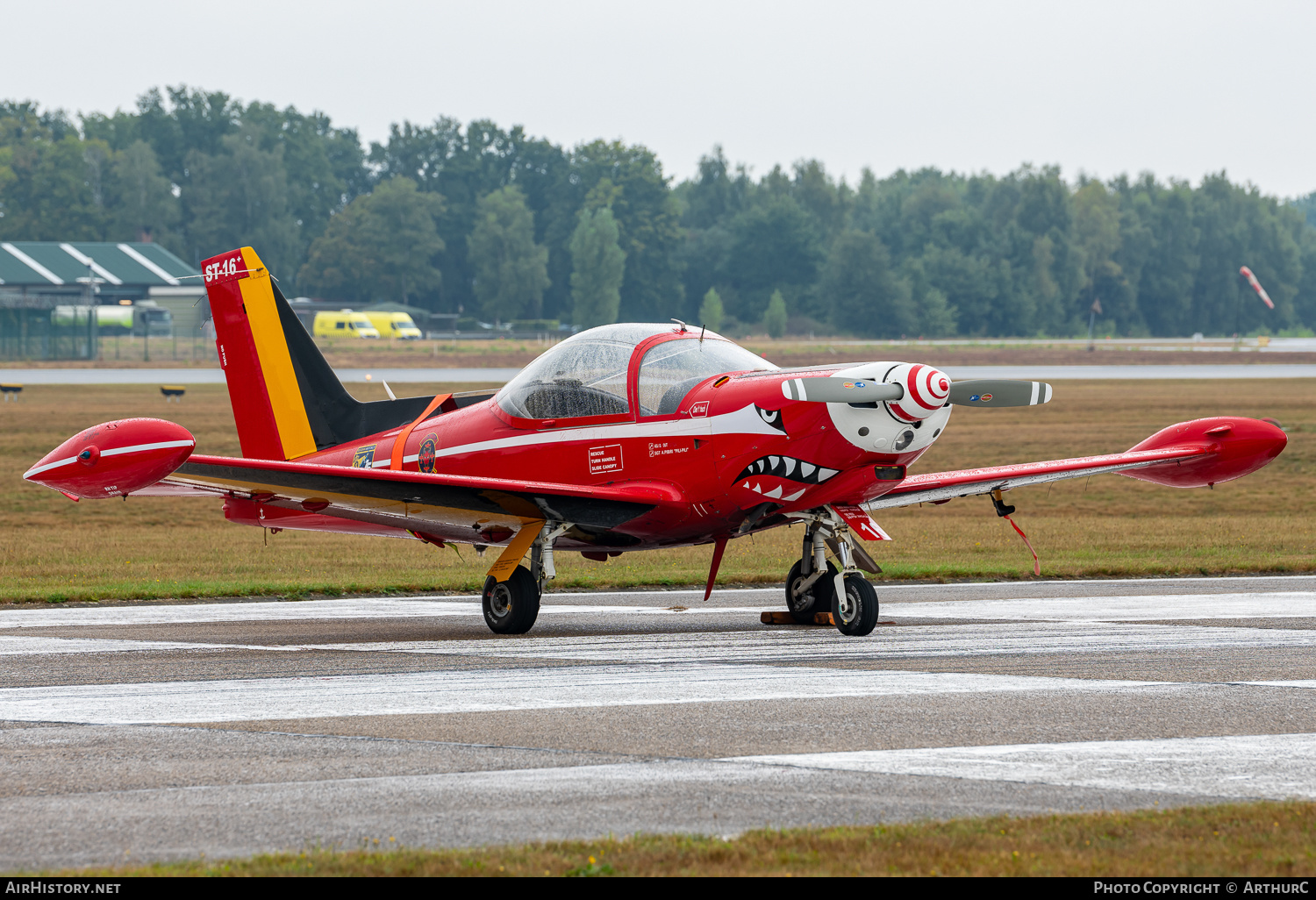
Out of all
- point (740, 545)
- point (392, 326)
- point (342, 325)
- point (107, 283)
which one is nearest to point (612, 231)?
point (392, 326)

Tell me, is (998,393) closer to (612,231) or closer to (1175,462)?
(1175,462)

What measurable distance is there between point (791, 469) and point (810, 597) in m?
1.89

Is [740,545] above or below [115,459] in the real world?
below

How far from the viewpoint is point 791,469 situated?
39.2ft

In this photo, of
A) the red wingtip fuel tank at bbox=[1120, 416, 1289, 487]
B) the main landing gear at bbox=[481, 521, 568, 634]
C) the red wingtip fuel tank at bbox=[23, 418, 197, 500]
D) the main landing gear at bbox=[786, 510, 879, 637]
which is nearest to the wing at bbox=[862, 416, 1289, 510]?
the red wingtip fuel tank at bbox=[1120, 416, 1289, 487]

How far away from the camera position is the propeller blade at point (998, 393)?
11.6 metres

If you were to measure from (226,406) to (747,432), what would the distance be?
145 ft

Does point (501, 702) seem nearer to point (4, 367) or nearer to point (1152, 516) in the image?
point (1152, 516)

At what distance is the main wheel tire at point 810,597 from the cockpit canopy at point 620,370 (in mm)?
1977

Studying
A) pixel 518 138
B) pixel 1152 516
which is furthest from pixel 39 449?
pixel 518 138

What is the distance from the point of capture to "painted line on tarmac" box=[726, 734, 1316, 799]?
6.96 metres

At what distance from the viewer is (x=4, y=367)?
7906cm

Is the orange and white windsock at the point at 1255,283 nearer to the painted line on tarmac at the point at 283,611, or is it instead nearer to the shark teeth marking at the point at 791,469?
the painted line on tarmac at the point at 283,611

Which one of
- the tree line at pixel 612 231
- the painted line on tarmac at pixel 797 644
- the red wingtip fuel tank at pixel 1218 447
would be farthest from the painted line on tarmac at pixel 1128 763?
the tree line at pixel 612 231
